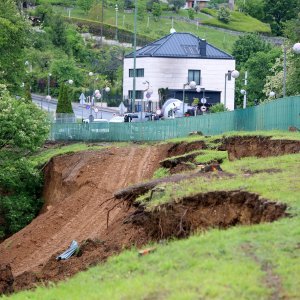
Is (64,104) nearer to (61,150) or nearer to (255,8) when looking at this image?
(61,150)

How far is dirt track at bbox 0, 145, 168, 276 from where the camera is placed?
3272 centimetres

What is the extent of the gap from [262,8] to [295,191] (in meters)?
142

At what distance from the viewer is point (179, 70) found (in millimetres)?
98062

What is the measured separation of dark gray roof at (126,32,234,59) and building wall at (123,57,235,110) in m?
0.38

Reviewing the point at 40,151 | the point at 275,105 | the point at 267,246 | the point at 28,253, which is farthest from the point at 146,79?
the point at 267,246

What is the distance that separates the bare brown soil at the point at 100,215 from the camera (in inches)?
841

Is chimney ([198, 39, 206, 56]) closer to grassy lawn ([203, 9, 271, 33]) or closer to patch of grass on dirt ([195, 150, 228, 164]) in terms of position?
grassy lawn ([203, 9, 271, 33])

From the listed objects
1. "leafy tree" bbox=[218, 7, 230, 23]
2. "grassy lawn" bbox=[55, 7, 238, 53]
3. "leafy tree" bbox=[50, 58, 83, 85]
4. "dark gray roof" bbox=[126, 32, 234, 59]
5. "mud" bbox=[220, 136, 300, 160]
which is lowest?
"mud" bbox=[220, 136, 300, 160]

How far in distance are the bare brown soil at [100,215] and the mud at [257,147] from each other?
1.96m

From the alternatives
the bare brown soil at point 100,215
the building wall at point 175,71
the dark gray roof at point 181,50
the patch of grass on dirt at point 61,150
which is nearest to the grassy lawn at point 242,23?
the dark gray roof at point 181,50

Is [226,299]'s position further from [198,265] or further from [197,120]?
[197,120]

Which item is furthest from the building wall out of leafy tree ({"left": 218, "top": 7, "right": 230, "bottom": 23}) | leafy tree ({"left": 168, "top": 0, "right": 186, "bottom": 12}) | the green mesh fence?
leafy tree ({"left": 168, "top": 0, "right": 186, "bottom": 12})

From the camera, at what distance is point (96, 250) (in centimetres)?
2366

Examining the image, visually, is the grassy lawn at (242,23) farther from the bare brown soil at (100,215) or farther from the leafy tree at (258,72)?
the bare brown soil at (100,215)
